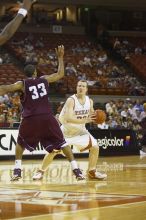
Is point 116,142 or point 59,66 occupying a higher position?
point 59,66

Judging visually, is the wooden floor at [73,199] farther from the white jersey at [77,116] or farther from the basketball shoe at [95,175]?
the white jersey at [77,116]

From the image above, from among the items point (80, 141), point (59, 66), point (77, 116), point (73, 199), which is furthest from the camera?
point (80, 141)

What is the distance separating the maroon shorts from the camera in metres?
9.45

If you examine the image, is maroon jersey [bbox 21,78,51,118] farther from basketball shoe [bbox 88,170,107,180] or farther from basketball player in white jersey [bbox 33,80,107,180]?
basketball shoe [bbox 88,170,107,180]

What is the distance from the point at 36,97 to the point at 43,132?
0.56 meters

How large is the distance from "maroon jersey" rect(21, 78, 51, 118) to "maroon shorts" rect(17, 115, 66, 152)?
98 mm

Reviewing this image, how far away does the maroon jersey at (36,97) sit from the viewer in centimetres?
945

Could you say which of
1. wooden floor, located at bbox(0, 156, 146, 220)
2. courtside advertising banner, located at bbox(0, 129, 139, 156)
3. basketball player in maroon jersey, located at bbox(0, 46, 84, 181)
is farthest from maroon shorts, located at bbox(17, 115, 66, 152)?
courtside advertising banner, located at bbox(0, 129, 139, 156)

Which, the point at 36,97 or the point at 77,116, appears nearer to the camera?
the point at 36,97

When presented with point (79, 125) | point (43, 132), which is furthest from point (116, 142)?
point (43, 132)

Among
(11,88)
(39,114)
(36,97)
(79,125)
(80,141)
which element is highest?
(11,88)

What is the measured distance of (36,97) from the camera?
945 cm

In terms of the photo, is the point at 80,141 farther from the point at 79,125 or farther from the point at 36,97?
the point at 36,97

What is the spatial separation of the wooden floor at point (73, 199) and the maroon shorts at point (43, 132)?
63 centimetres
